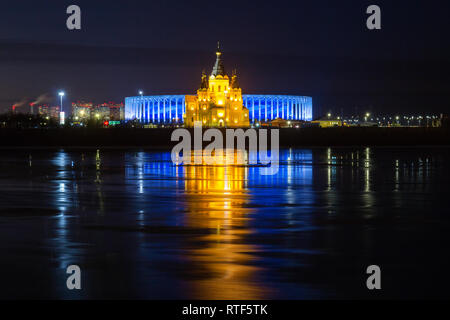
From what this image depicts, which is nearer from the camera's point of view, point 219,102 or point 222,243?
point 222,243

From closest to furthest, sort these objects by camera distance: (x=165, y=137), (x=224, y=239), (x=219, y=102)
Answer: (x=224, y=239), (x=165, y=137), (x=219, y=102)

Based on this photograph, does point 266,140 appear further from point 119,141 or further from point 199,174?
point 199,174

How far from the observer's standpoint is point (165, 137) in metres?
102

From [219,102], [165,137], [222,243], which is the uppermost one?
[219,102]

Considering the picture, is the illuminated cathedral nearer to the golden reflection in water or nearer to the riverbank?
the riverbank

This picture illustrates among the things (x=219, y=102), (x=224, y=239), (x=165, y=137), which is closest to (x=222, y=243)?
(x=224, y=239)

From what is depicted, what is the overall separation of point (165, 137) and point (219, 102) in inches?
2510

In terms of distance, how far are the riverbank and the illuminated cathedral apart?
49.9m

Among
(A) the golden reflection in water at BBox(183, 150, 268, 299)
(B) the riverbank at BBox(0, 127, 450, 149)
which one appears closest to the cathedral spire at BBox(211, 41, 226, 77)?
(B) the riverbank at BBox(0, 127, 450, 149)

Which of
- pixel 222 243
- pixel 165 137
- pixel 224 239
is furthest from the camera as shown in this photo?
pixel 165 137

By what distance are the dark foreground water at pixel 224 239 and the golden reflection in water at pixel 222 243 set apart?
0.11 feet

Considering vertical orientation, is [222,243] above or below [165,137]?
below

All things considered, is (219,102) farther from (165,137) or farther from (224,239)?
(224,239)
